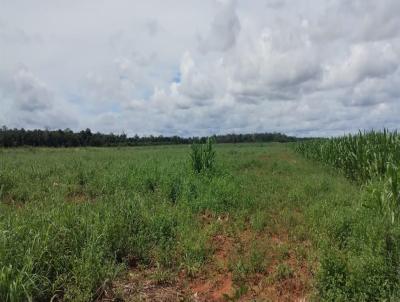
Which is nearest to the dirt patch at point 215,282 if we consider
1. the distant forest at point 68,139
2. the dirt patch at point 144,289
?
the dirt patch at point 144,289

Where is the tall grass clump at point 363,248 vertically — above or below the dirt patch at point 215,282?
above

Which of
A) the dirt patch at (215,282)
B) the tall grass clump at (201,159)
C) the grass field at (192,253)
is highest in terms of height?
the tall grass clump at (201,159)

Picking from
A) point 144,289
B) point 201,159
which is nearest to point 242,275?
point 144,289

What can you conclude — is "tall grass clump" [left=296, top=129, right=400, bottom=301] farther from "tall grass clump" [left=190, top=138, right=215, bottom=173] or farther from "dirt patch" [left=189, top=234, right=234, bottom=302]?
"tall grass clump" [left=190, top=138, right=215, bottom=173]

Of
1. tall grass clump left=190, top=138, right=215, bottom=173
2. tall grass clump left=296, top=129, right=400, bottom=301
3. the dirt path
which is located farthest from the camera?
tall grass clump left=190, top=138, right=215, bottom=173

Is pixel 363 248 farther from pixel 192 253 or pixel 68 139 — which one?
pixel 68 139

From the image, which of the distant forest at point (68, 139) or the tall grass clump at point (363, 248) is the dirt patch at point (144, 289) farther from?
the distant forest at point (68, 139)

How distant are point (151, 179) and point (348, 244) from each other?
6497 millimetres

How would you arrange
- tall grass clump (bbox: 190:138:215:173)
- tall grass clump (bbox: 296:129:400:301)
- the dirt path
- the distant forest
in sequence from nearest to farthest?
tall grass clump (bbox: 296:129:400:301) → the dirt path → tall grass clump (bbox: 190:138:215:173) → the distant forest

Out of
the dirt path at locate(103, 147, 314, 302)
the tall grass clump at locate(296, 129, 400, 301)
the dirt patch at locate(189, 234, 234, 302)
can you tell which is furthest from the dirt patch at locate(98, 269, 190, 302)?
the tall grass clump at locate(296, 129, 400, 301)

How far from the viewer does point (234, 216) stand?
800 cm

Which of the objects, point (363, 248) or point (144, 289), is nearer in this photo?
point (144, 289)

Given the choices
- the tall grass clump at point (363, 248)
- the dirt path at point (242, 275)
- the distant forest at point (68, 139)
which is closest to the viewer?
the tall grass clump at point (363, 248)

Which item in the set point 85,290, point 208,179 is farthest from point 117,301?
point 208,179
